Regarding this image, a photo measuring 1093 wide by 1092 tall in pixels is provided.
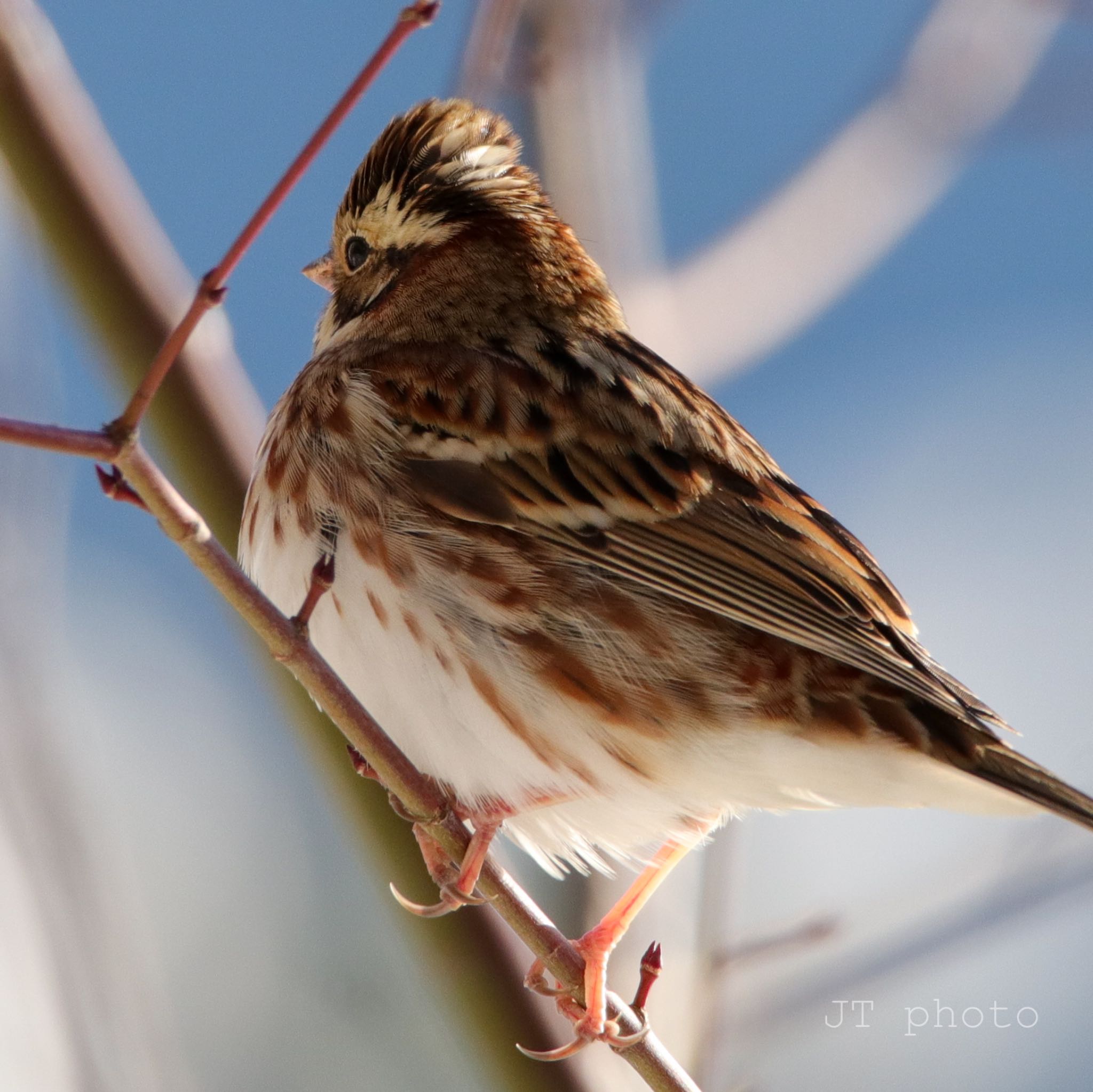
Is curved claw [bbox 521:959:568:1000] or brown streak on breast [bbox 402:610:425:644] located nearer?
brown streak on breast [bbox 402:610:425:644]

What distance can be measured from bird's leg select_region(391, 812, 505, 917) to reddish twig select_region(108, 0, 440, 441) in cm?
124

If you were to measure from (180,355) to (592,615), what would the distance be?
1.12 metres

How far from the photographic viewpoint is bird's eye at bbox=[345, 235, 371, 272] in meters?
4.56

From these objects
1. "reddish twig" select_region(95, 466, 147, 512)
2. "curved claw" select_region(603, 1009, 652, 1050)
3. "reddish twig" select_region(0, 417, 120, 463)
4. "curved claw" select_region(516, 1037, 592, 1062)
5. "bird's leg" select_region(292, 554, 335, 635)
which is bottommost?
"curved claw" select_region(516, 1037, 592, 1062)

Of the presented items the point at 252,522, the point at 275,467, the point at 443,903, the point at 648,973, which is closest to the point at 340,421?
the point at 275,467

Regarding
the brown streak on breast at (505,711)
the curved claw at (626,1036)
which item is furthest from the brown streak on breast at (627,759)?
the curved claw at (626,1036)

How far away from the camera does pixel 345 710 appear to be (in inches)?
109

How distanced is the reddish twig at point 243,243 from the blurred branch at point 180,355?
964 millimetres

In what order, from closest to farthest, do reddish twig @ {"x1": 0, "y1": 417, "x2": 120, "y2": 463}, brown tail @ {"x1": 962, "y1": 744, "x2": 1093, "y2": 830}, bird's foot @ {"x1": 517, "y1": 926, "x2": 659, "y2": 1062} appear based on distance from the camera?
reddish twig @ {"x1": 0, "y1": 417, "x2": 120, "y2": 463} → brown tail @ {"x1": 962, "y1": 744, "x2": 1093, "y2": 830} → bird's foot @ {"x1": 517, "y1": 926, "x2": 659, "y2": 1062}

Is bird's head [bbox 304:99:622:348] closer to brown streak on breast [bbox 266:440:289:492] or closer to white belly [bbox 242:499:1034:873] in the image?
brown streak on breast [bbox 266:440:289:492]

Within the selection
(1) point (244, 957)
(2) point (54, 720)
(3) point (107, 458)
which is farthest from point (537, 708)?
(1) point (244, 957)

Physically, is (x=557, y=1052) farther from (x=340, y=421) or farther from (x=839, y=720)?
(x=340, y=421)

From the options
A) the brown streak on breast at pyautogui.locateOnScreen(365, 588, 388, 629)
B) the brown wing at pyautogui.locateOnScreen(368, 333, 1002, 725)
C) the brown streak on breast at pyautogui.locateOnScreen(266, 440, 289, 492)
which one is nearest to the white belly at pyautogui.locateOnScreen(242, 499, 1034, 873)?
the brown streak on breast at pyautogui.locateOnScreen(365, 588, 388, 629)

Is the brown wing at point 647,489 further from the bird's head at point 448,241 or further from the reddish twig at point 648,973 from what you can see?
the reddish twig at point 648,973
